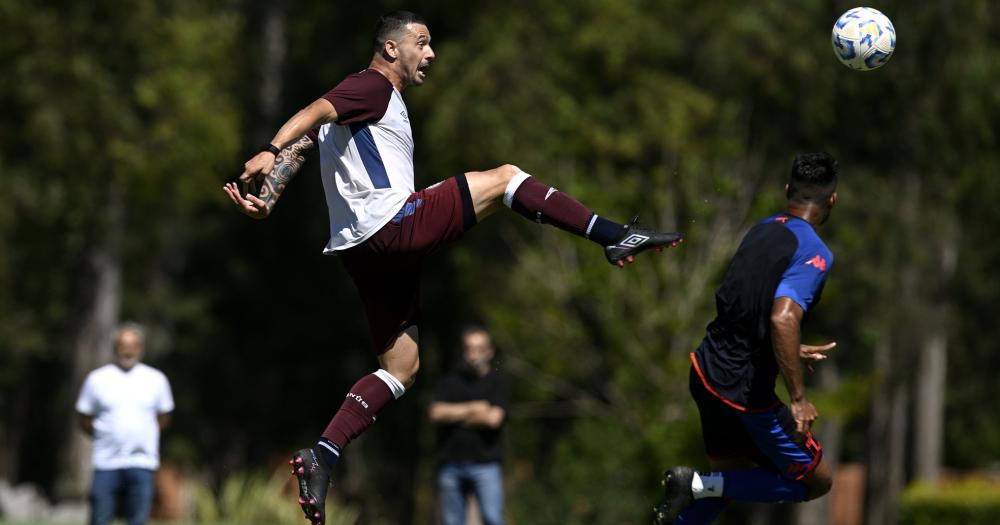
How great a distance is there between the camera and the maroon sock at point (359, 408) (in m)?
7.55

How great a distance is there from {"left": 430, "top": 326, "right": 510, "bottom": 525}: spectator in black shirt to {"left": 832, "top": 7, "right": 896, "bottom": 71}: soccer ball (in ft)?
15.0

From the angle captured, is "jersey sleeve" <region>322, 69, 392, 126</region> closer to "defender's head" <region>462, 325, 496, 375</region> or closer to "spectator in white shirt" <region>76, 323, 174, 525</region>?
"spectator in white shirt" <region>76, 323, 174, 525</region>

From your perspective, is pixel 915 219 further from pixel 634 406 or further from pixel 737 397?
pixel 737 397

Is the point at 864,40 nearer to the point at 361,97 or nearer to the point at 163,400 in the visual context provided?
the point at 361,97

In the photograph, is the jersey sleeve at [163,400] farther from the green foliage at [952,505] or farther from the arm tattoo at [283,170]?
A: the green foliage at [952,505]

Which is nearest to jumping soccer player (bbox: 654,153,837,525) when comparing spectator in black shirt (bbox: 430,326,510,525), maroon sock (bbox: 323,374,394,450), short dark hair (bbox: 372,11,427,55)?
maroon sock (bbox: 323,374,394,450)

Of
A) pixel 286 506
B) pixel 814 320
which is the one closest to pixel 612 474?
pixel 286 506

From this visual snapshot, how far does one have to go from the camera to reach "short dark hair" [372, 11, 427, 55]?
24.7 ft

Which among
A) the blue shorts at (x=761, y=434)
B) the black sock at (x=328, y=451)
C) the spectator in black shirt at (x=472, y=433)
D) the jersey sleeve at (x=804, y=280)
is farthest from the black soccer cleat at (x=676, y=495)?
the spectator in black shirt at (x=472, y=433)

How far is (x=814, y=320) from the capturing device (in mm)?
27969

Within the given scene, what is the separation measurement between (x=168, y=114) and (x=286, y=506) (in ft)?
37.5

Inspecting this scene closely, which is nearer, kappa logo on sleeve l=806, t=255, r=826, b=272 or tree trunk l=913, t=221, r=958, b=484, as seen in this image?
kappa logo on sleeve l=806, t=255, r=826, b=272

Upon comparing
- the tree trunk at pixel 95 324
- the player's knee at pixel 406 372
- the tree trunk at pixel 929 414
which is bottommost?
the player's knee at pixel 406 372

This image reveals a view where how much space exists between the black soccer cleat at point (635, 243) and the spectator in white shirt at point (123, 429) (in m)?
5.50
